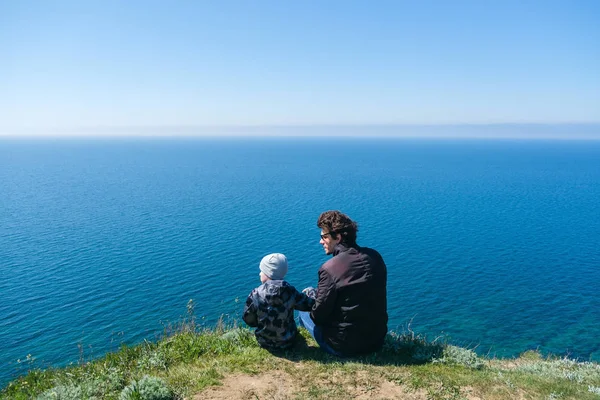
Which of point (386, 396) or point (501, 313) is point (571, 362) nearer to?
point (386, 396)

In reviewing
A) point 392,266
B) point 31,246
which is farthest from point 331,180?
point 31,246

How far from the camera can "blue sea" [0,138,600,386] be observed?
25703 millimetres

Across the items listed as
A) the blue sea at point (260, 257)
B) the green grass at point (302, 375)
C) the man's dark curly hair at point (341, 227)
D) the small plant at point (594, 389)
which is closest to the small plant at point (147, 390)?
the green grass at point (302, 375)

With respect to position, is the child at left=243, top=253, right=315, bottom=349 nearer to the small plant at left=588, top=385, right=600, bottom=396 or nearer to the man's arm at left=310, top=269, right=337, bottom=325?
the man's arm at left=310, top=269, right=337, bottom=325

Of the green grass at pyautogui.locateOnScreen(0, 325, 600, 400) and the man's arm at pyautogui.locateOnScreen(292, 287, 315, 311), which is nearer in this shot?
the green grass at pyautogui.locateOnScreen(0, 325, 600, 400)

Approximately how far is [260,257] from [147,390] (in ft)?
109

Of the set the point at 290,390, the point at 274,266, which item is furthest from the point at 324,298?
the point at 290,390

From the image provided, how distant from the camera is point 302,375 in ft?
22.0

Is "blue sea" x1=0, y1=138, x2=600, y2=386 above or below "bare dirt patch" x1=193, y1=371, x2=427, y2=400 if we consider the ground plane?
below

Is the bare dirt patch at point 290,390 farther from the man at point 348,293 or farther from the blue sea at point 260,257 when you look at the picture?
the blue sea at point 260,257

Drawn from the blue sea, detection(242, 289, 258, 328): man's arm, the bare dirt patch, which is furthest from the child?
the blue sea

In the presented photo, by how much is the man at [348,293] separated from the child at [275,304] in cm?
46

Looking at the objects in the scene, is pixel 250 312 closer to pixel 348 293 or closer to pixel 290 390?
pixel 290 390

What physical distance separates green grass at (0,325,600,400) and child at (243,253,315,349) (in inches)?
18.5
